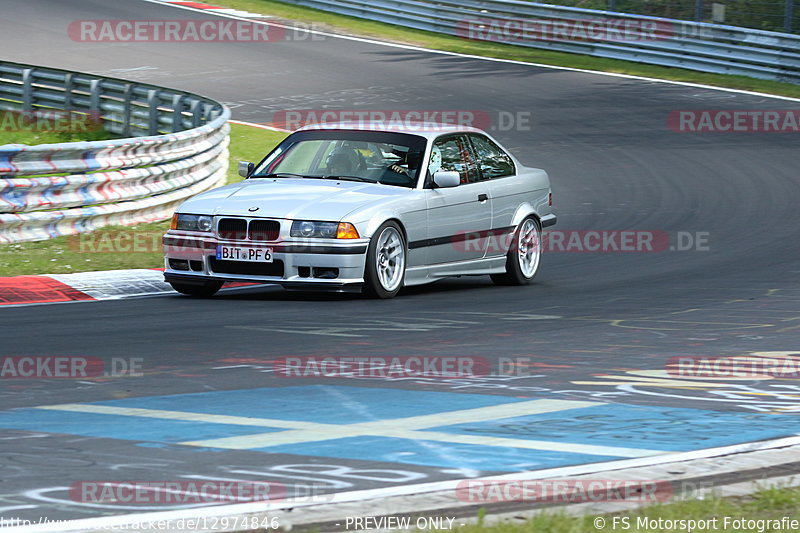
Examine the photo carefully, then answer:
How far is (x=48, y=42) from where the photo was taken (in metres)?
34.9

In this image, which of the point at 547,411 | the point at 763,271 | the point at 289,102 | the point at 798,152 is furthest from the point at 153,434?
the point at 289,102

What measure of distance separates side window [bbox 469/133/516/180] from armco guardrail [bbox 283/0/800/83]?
18214 mm

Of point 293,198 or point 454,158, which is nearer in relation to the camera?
point 293,198

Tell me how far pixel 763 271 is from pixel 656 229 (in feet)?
10.3

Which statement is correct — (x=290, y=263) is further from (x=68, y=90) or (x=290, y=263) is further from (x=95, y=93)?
(x=68, y=90)

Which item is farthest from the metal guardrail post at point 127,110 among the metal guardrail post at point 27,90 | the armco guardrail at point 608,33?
the armco guardrail at point 608,33

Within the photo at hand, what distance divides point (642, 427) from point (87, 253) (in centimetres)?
854

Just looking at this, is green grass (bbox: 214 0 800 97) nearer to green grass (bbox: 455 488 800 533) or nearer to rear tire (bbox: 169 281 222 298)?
rear tire (bbox: 169 281 222 298)

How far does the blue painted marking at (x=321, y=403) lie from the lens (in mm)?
6914

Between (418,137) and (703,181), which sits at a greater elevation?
(418,137)

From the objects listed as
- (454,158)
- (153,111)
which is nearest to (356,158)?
(454,158)


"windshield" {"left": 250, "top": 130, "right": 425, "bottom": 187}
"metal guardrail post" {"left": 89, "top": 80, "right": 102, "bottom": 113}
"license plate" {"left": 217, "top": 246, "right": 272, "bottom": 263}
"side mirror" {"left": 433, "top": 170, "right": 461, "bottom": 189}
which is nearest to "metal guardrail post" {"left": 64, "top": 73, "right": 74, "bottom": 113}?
"metal guardrail post" {"left": 89, "top": 80, "right": 102, "bottom": 113}

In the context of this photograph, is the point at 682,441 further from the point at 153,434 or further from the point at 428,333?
the point at 428,333

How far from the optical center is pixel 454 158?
13.1 metres
